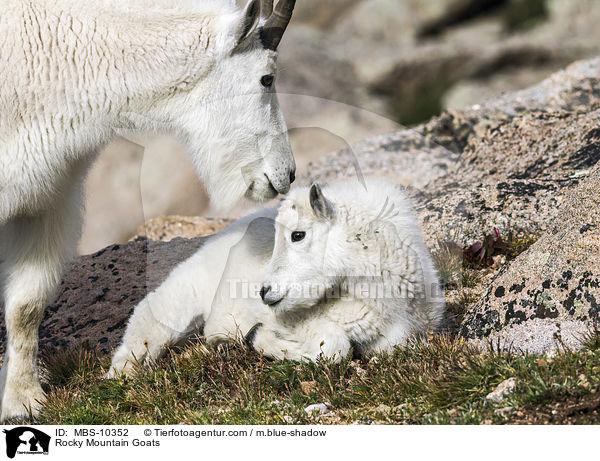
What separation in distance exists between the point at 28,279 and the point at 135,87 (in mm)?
1937

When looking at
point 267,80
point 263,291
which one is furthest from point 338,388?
point 267,80

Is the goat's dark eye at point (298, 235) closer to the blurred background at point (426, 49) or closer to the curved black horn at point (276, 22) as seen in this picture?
the curved black horn at point (276, 22)

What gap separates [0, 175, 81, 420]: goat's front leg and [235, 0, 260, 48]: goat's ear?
6.16 feet

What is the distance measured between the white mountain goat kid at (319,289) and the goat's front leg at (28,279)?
2.74 ft

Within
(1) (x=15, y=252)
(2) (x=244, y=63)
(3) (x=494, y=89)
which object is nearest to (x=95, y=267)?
(1) (x=15, y=252)

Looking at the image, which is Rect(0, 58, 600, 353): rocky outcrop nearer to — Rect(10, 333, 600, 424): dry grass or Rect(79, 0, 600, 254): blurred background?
Rect(10, 333, 600, 424): dry grass

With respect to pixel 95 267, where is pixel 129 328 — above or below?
below

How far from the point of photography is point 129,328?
230 inches

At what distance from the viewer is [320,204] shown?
5117 millimetres

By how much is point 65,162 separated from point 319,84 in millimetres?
16805

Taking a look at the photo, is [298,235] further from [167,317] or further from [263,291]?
[167,317]
